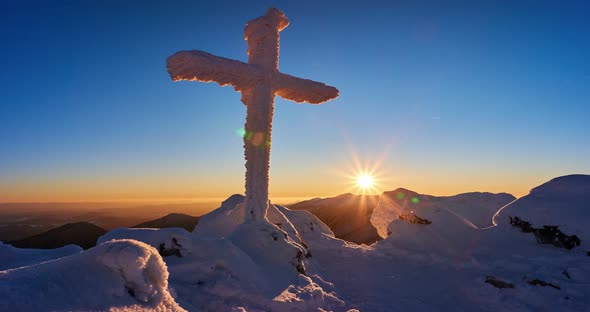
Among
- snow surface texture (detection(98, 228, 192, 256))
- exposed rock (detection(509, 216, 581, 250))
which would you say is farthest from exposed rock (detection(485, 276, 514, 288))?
snow surface texture (detection(98, 228, 192, 256))

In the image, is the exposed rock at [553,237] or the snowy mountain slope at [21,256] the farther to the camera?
the exposed rock at [553,237]

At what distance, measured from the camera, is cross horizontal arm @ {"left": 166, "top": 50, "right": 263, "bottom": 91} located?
9.05 metres

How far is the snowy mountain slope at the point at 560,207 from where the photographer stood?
9.88 meters

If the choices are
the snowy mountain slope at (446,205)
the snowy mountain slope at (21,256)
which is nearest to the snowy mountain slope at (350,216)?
the snowy mountain slope at (446,205)

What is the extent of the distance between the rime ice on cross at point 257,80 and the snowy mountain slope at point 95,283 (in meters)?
6.85

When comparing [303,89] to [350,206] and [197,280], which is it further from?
[350,206]

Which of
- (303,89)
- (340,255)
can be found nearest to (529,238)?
(340,255)

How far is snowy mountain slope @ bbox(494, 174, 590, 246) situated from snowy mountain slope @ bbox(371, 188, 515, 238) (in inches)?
147

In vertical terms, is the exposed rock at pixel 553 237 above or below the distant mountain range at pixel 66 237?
above

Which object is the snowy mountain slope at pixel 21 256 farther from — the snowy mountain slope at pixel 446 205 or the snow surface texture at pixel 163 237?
the snowy mountain slope at pixel 446 205

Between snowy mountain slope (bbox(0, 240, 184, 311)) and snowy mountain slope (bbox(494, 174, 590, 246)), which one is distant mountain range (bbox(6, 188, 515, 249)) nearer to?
snowy mountain slope (bbox(494, 174, 590, 246))

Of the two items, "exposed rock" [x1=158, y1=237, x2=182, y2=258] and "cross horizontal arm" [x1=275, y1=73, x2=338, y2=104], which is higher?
"cross horizontal arm" [x1=275, y1=73, x2=338, y2=104]

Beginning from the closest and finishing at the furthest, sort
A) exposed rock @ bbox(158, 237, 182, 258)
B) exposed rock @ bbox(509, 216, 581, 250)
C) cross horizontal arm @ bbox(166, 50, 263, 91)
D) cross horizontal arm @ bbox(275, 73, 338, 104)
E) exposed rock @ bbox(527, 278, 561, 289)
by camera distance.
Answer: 1. exposed rock @ bbox(158, 237, 182, 258)
2. exposed rock @ bbox(527, 278, 561, 289)
3. cross horizontal arm @ bbox(166, 50, 263, 91)
4. exposed rock @ bbox(509, 216, 581, 250)
5. cross horizontal arm @ bbox(275, 73, 338, 104)

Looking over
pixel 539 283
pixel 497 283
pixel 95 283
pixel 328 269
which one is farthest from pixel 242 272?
pixel 539 283
